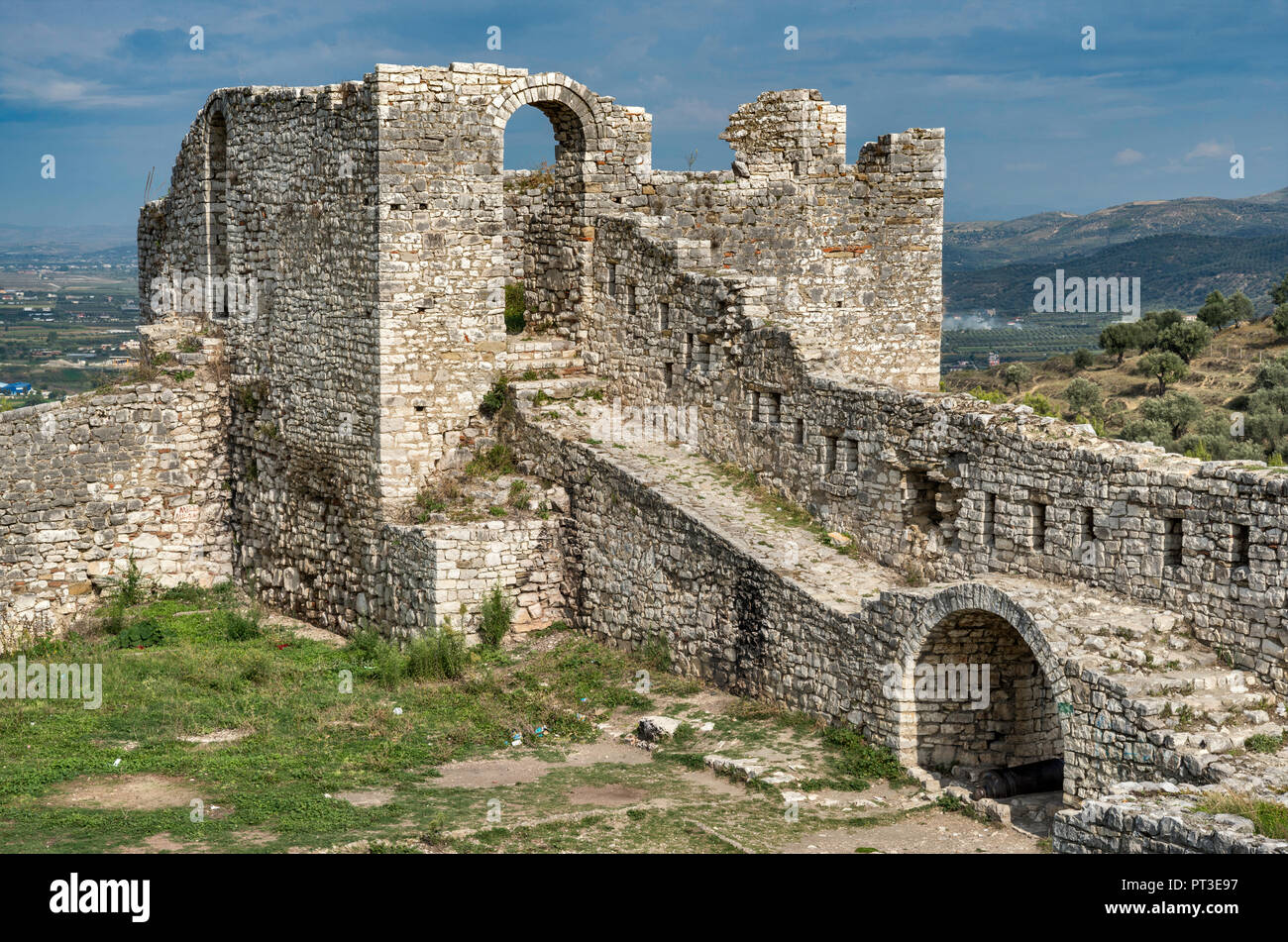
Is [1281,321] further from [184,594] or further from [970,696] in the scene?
[970,696]

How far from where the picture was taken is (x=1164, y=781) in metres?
10.2

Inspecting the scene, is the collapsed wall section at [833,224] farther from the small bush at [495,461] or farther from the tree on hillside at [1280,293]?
the tree on hillside at [1280,293]

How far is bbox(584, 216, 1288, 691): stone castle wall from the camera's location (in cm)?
1116

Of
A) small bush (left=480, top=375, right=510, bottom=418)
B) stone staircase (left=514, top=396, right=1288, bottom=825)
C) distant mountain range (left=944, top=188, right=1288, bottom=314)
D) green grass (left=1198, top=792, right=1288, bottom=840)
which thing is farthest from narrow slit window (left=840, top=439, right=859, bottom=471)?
distant mountain range (left=944, top=188, right=1288, bottom=314)

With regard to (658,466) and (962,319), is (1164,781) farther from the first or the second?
(962,319)

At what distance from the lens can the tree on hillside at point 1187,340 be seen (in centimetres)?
3794

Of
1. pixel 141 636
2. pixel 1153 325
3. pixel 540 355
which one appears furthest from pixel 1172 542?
pixel 1153 325

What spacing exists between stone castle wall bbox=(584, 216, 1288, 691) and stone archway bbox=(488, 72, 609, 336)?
12.9 inches

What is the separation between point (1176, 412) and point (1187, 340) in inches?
331

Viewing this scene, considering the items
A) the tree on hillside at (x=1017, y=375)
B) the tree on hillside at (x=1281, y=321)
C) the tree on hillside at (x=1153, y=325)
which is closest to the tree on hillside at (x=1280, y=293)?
the tree on hillside at (x=1281, y=321)

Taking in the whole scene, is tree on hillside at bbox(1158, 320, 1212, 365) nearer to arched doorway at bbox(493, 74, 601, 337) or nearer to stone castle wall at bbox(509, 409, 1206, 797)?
arched doorway at bbox(493, 74, 601, 337)

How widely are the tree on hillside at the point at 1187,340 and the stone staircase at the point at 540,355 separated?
76.6 ft

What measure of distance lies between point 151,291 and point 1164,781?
670 inches

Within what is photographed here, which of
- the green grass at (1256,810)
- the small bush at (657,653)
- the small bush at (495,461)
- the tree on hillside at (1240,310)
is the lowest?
the small bush at (657,653)
